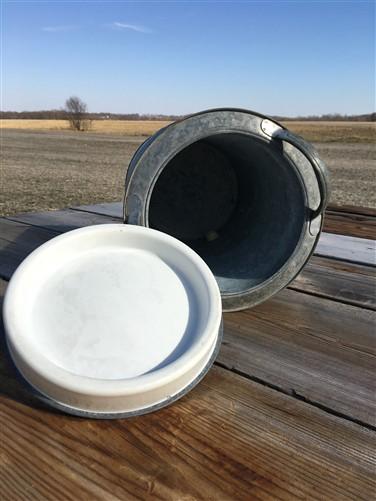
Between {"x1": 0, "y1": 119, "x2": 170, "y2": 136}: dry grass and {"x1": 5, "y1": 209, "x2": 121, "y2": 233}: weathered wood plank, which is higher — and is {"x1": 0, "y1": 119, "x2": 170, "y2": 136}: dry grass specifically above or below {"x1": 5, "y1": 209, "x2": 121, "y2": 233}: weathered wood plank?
above

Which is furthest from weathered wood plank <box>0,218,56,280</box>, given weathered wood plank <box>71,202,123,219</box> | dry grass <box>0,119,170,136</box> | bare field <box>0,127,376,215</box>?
dry grass <box>0,119,170,136</box>

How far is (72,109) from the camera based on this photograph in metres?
53.8

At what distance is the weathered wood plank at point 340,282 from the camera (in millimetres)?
1925

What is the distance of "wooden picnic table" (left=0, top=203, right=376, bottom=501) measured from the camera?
974 millimetres

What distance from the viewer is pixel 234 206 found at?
2.50 m

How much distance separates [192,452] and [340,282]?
1274mm

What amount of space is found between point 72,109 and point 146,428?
187 feet

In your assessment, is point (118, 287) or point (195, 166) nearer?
point (118, 287)

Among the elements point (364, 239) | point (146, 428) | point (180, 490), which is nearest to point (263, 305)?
point (146, 428)

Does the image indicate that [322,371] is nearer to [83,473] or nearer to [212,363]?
[212,363]

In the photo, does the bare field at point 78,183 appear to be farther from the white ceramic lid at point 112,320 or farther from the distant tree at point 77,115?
the distant tree at point 77,115

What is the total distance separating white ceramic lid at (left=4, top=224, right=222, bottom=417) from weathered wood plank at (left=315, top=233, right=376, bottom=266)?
4.12 ft

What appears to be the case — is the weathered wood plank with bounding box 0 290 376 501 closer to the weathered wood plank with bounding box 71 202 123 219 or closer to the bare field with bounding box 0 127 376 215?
the weathered wood plank with bounding box 71 202 123 219

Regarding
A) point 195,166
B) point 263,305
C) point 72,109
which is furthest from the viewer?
point 72,109
